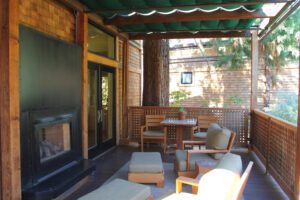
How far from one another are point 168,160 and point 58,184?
2.75m

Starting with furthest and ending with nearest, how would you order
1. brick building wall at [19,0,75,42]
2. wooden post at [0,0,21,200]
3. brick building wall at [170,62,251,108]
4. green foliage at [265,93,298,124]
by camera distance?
brick building wall at [170,62,251,108]
green foliage at [265,93,298,124]
brick building wall at [19,0,75,42]
wooden post at [0,0,21,200]

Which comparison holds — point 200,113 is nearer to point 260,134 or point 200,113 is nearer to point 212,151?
point 260,134

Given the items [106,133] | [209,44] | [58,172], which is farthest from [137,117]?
[209,44]

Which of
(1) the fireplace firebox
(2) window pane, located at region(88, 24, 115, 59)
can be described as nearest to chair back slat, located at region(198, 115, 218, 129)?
(2) window pane, located at region(88, 24, 115, 59)

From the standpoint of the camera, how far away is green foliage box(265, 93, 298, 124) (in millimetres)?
6930

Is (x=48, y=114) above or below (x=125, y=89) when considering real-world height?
below

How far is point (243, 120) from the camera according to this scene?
259 inches

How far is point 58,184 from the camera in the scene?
3.33 m

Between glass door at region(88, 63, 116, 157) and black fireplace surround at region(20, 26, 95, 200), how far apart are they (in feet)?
3.35

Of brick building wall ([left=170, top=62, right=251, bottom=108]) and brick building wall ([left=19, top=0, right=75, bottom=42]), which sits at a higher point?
brick building wall ([left=19, top=0, right=75, bottom=42])

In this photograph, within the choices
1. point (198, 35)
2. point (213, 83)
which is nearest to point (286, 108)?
point (213, 83)

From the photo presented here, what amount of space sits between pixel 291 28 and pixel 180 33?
3.79m

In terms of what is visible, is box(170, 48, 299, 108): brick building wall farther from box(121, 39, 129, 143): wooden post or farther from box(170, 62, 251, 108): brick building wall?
box(121, 39, 129, 143): wooden post

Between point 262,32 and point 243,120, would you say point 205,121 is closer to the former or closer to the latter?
point 243,120
